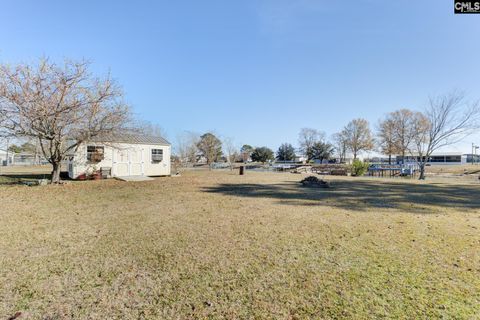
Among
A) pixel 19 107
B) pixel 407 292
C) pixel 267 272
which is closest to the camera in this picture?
pixel 407 292

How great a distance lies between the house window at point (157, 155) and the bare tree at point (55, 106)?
19.8 ft

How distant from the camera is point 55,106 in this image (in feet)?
34.5

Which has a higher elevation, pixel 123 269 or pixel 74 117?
pixel 74 117

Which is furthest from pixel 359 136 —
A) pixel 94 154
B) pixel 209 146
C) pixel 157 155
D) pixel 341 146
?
pixel 94 154

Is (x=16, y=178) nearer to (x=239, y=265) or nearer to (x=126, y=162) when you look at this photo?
(x=126, y=162)

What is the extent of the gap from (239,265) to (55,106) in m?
11.8

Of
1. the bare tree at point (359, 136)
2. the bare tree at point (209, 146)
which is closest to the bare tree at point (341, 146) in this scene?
the bare tree at point (359, 136)

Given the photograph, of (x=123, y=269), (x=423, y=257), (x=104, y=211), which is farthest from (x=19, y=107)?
(x=423, y=257)

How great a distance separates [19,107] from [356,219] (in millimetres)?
13576

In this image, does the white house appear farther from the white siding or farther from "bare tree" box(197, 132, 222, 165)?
"bare tree" box(197, 132, 222, 165)

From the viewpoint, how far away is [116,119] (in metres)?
12.4

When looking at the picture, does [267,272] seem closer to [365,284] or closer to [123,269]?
[365,284]

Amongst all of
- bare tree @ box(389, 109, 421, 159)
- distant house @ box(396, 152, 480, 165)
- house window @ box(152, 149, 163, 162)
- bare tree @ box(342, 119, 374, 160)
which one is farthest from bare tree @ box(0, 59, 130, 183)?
distant house @ box(396, 152, 480, 165)

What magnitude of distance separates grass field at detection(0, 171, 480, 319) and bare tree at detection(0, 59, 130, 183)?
6.40 m
